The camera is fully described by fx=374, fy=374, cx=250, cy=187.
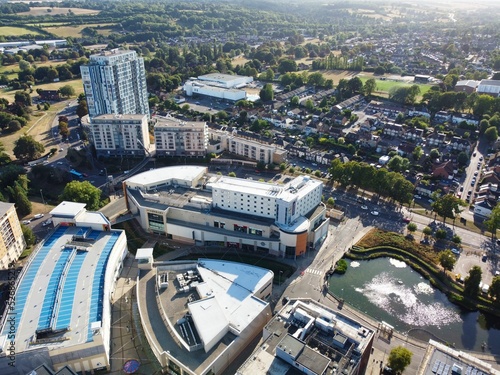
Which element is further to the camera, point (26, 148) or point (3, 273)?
point (26, 148)

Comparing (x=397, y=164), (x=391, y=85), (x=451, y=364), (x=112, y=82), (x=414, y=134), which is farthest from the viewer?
(x=391, y=85)

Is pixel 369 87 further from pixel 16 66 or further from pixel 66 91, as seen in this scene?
pixel 16 66

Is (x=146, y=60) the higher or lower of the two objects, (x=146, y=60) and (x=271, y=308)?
the higher

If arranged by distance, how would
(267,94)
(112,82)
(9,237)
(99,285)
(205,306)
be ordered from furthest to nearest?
1. (267,94)
2. (112,82)
3. (9,237)
4. (99,285)
5. (205,306)

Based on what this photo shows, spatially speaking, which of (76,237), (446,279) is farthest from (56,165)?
(446,279)

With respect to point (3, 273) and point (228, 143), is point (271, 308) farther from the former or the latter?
point (228, 143)

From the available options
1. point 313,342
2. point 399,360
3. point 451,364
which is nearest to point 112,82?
point 313,342

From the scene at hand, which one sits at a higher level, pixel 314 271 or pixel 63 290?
pixel 63 290
